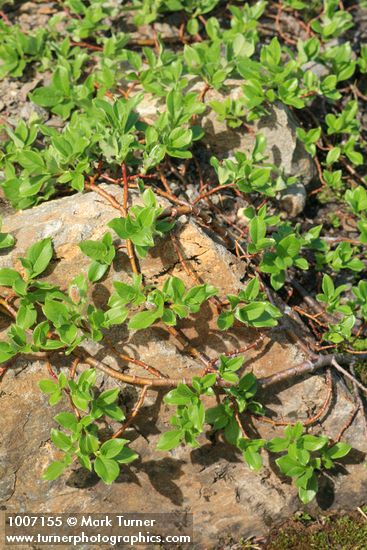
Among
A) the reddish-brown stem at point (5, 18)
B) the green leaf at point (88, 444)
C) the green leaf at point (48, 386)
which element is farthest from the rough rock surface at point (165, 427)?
the reddish-brown stem at point (5, 18)

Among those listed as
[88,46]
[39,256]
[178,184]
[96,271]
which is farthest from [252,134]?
[39,256]

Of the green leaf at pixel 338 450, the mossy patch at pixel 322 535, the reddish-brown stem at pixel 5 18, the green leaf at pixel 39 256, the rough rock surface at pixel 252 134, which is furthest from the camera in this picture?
the reddish-brown stem at pixel 5 18

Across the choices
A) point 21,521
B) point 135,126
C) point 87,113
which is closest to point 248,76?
point 135,126

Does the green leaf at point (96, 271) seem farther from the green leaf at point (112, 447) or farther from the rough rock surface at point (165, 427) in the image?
the green leaf at point (112, 447)

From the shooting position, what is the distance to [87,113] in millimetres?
3416

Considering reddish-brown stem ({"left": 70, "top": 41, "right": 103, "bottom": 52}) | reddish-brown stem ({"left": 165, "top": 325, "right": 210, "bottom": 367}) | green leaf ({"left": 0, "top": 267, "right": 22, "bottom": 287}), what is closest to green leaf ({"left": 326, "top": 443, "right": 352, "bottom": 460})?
reddish-brown stem ({"left": 165, "top": 325, "right": 210, "bottom": 367})

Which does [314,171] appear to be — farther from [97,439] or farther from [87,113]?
[97,439]

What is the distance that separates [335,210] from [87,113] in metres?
1.75

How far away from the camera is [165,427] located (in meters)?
2.95

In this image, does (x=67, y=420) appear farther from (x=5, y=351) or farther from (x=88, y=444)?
(x=5, y=351)

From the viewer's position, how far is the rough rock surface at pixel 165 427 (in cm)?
284

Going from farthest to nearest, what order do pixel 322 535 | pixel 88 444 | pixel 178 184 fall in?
pixel 178 184 → pixel 322 535 → pixel 88 444

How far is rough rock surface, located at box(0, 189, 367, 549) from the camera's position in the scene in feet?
9.32

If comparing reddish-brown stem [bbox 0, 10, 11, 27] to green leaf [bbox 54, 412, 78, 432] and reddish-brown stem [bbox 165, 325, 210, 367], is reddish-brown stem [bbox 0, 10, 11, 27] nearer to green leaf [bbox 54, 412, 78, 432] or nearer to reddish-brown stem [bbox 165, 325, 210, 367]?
reddish-brown stem [bbox 165, 325, 210, 367]
